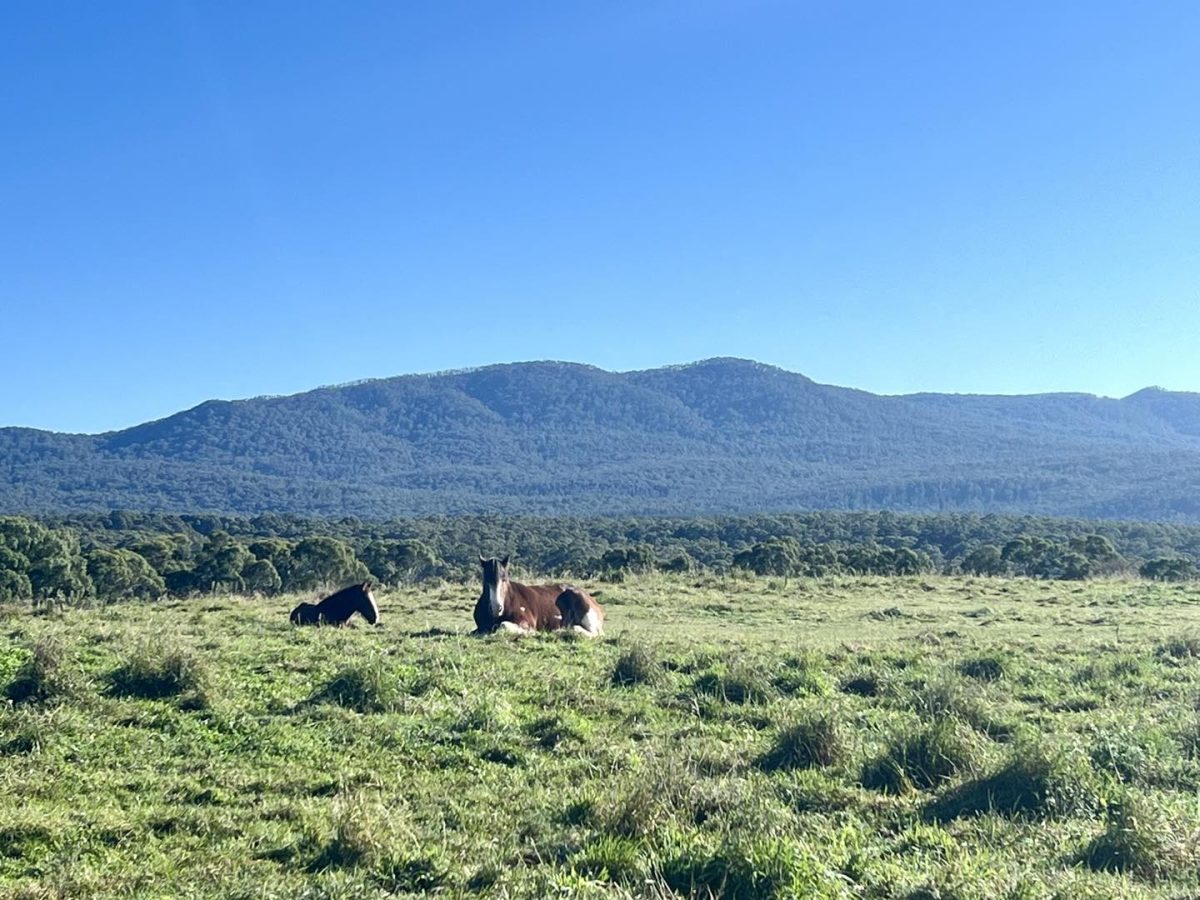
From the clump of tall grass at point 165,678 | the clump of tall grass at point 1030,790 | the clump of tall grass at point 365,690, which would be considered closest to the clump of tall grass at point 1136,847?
the clump of tall grass at point 1030,790

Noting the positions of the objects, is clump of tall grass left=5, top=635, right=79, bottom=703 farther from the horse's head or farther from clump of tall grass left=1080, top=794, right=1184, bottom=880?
clump of tall grass left=1080, top=794, right=1184, bottom=880

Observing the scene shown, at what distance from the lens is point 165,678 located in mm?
9344

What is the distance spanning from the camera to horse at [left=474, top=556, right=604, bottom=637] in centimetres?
1565

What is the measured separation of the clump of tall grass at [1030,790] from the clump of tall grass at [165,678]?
21.1 feet

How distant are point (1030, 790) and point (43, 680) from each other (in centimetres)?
806

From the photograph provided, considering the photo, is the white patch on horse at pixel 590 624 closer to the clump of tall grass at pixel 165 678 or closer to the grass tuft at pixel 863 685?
the grass tuft at pixel 863 685

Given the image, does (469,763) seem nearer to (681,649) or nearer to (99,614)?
(681,649)

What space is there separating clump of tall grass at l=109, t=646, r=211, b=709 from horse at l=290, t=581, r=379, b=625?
7.03 meters

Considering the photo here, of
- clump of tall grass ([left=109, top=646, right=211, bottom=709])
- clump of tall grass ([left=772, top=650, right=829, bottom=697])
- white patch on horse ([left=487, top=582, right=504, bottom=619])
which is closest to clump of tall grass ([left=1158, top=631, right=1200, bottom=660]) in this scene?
clump of tall grass ([left=772, top=650, right=829, bottom=697])

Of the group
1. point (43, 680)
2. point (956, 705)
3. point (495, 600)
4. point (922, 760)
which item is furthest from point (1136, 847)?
point (495, 600)

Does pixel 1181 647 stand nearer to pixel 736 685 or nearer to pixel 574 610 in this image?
pixel 736 685

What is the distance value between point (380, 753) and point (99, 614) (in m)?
10.4

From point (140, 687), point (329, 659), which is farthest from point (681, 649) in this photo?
point (140, 687)

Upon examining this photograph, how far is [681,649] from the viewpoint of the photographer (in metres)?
13.4
